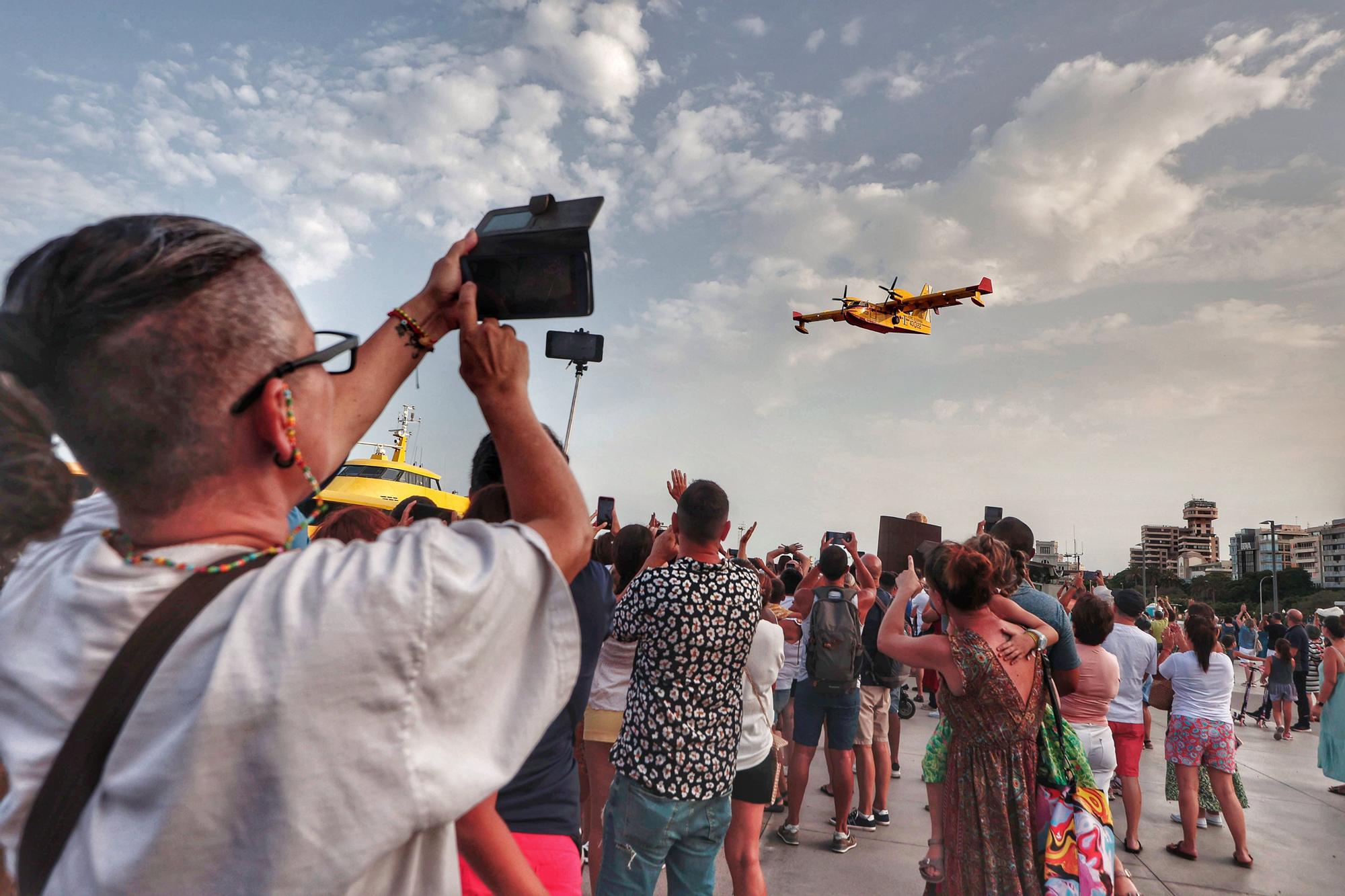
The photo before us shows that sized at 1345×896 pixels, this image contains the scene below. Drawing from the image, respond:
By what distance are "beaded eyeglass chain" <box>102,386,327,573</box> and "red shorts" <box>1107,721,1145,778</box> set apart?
22.8 ft

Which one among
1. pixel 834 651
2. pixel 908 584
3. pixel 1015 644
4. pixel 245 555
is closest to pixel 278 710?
pixel 245 555

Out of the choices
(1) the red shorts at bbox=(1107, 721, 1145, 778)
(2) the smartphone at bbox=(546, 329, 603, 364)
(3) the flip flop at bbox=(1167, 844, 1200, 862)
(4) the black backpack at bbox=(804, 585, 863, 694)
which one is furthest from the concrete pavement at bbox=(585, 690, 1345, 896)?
(2) the smartphone at bbox=(546, 329, 603, 364)

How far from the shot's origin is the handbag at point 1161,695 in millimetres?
6574

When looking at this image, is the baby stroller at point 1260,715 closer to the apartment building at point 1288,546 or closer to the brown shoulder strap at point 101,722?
the brown shoulder strap at point 101,722

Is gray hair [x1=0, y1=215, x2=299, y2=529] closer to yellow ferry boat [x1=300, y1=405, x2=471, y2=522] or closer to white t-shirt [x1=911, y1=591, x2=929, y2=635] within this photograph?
white t-shirt [x1=911, y1=591, x2=929, y2=635]

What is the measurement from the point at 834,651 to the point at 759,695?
1482mm

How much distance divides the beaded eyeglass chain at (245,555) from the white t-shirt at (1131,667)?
269 inches

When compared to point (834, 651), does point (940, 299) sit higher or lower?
higher

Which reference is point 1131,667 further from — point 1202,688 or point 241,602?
point 241,602

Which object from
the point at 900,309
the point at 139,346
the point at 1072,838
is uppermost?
the point at 900,309

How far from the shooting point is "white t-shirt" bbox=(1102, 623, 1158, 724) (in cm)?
636

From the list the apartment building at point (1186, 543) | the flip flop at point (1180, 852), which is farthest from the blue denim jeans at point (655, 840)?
the apartment building at point (1186, 543)

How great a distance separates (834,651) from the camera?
571 centimetres

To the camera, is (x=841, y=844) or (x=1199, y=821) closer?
(x=841, y=844)
